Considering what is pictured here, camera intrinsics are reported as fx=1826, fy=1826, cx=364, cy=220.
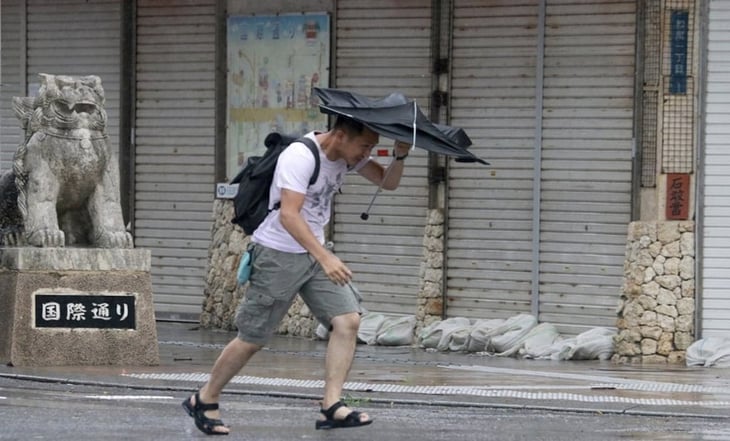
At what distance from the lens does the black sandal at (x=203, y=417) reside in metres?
9.28

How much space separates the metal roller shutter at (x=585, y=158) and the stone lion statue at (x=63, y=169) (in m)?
4.45

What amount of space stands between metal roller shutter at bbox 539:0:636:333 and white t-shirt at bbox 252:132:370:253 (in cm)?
683

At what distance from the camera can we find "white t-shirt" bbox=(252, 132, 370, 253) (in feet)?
30.2

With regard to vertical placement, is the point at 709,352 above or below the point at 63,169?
below

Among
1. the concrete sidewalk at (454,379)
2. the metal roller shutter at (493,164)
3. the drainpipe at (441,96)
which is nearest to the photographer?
the concrete sidewalk at (454,379)

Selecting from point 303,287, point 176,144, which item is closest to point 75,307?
point 303,287

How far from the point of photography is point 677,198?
15344mm

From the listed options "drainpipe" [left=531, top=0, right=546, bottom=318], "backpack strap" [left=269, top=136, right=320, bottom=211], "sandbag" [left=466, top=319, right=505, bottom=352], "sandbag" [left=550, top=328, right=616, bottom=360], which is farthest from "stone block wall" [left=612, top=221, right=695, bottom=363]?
"backpack strap" [left=269, top=136, right=320, bottom=211]

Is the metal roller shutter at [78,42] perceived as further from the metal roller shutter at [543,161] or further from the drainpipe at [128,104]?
the metal roller shutter at [543,161]

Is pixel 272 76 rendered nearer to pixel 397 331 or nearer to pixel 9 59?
pixel 397 331

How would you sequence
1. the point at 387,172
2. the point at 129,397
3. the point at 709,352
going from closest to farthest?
the point at 387,172
the point at 129,397
the point at 709,352

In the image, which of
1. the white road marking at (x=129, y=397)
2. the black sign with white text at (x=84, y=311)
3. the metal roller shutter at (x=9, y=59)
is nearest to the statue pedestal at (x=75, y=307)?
the black sign with white text at (x=84, y=311)

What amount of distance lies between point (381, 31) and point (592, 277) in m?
3.12

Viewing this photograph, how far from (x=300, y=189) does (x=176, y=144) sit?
9.58 m
